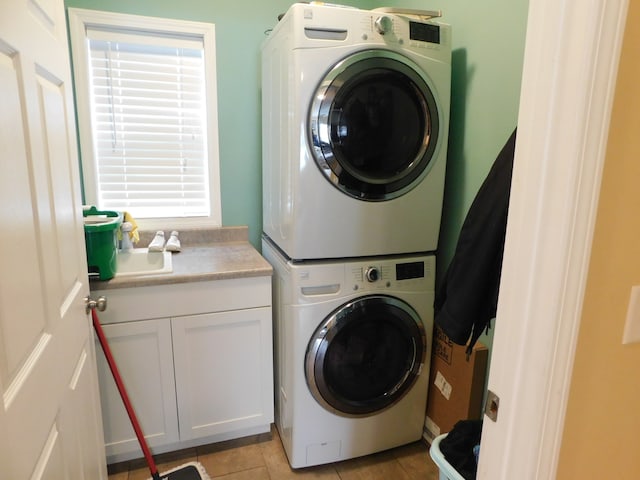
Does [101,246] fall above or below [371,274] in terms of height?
above

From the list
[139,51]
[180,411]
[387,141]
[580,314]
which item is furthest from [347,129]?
[180,411]

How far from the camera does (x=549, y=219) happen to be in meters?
0.62

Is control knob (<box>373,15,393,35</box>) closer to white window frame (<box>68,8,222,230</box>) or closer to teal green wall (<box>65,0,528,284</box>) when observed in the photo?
teal green wall (<box>65,0,528,284</box>)

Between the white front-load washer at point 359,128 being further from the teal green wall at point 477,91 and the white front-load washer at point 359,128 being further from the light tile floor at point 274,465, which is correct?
the light tile floor at point 274,465

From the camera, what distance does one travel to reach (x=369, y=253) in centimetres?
167

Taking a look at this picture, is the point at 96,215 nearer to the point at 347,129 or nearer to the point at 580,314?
the point at 347,129

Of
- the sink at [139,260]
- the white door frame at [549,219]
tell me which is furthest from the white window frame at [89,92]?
the white door frame at [549,219]

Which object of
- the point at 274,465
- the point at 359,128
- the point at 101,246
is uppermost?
the point at 359,128

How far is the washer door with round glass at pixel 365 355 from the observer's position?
5.45 ft

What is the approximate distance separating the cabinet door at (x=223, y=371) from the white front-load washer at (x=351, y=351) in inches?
3.8

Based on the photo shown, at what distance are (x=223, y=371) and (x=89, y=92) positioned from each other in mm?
1500

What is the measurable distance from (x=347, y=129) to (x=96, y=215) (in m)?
1.17

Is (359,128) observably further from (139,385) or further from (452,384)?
(139,385)

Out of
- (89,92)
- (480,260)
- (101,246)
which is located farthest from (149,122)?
(480,260)
